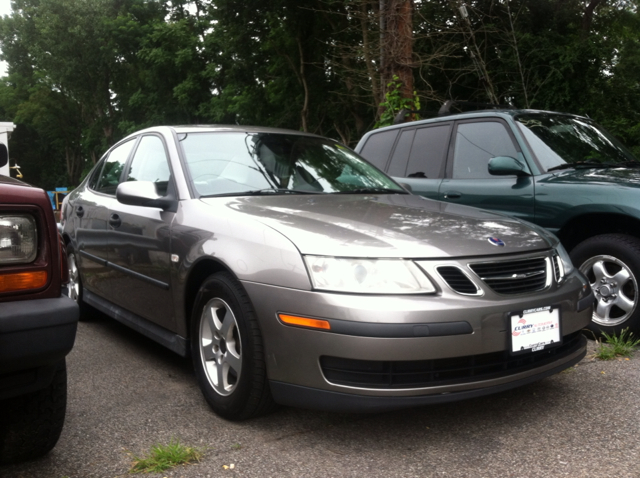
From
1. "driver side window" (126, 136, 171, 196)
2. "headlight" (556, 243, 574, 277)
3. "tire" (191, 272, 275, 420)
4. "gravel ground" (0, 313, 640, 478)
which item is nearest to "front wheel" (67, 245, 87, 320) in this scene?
"driver side window" (126, 136, 171, 196)

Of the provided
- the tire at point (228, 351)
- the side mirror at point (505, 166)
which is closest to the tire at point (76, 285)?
the tire at point (228, 351)

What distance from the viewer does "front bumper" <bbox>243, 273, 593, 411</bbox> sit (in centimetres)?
274

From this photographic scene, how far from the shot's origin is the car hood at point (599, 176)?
4519 mm

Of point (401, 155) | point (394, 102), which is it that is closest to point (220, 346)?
point (401, 155)

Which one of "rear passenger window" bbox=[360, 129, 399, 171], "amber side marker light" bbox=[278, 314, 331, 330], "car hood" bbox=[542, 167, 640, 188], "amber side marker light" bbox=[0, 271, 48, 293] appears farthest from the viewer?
"rear passenger window" bbox=[360, 129, 399, 171]

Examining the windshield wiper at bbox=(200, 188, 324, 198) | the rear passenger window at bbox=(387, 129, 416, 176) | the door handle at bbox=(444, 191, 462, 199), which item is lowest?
the door handle at bbox=(444, 191, 462, 199)

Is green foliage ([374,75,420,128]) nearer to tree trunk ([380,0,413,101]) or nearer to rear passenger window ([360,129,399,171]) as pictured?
tree trunk ([380,0,413,101])

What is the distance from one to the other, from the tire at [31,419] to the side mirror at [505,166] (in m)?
3.35

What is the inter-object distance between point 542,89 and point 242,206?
13.7 metres

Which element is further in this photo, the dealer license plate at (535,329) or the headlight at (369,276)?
the dealer license plate at (535,329)

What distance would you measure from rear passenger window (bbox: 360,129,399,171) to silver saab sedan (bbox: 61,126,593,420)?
7.79 feet

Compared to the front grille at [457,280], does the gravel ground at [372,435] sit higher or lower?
lower

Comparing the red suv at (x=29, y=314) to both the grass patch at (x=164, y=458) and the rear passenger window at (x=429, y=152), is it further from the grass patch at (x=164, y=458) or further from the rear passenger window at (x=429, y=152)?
the rear passenger window at (x=429, y=152)

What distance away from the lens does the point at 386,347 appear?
2.73 metres
